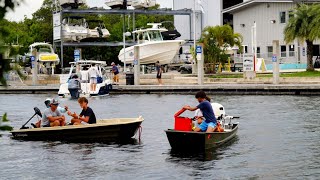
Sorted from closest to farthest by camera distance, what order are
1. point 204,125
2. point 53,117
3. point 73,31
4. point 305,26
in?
point 204,125 → point 53,117 → point 305,26 → point 73,31

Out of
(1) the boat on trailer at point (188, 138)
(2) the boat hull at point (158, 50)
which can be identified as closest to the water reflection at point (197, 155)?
(1) the boat on trailer at point (188, 138)

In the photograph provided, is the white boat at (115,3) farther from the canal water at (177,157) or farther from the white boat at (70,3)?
Result: the canal water at (177,157)

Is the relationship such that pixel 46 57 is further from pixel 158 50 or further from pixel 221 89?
pixel 221 89

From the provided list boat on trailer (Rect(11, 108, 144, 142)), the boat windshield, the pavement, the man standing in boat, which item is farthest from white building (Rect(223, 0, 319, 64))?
boat on trailer (Rect(11, 108, 144, 142))

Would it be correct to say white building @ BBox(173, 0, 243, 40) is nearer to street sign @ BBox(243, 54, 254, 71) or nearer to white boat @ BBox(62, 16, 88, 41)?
white boat @ BBox(62, 16, 88, 41)

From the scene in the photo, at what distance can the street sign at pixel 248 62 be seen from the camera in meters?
52.5

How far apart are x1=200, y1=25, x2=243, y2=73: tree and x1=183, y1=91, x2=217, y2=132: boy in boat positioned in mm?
43331

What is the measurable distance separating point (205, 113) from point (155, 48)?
46.9 meters

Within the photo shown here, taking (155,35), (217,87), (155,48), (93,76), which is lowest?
(217,87)

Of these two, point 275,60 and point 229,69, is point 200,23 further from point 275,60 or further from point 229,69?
point 275,60

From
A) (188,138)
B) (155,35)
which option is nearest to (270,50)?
(155,35)

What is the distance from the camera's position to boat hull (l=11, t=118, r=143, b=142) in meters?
23.5

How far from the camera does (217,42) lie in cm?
6506

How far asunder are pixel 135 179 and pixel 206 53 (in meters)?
47.6
